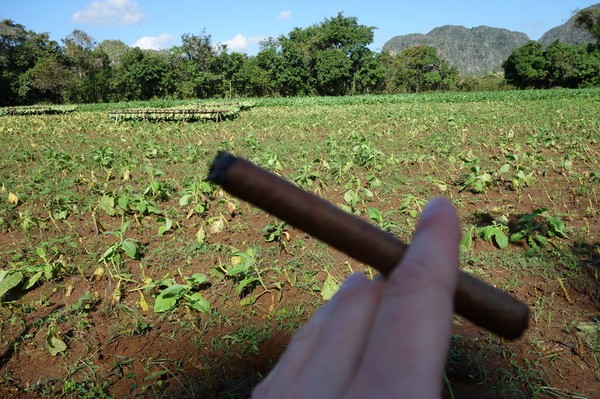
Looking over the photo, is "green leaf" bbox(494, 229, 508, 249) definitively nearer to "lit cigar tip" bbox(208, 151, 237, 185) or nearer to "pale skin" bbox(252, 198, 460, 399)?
"pale skin" bbox(252, 198, 460, 399)

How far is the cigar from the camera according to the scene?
0.73m

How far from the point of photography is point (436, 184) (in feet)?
23.1

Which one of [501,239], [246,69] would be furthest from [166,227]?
[246,69]

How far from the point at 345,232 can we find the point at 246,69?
6675 centimetres

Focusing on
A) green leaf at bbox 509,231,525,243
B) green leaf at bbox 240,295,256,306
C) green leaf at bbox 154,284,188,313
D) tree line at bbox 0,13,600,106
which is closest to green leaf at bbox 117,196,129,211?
green leaf at bbox 154,284,188,313

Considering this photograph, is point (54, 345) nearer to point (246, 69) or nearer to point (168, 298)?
point (168, 298)

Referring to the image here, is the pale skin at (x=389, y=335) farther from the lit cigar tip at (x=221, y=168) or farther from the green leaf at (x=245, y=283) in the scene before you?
the green leaf at (x=245, y=283)

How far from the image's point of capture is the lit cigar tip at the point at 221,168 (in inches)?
28.4

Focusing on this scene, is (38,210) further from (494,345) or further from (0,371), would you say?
(494,345)

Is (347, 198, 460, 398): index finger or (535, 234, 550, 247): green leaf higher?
(347, 198, 460, 398): index finger

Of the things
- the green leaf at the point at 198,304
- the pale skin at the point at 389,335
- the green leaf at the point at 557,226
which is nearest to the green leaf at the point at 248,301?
the green leaf at the point at 198,304

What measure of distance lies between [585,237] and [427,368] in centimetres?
541

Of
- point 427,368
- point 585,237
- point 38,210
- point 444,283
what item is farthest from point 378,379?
point 38,210

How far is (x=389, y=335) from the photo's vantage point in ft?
1.94
